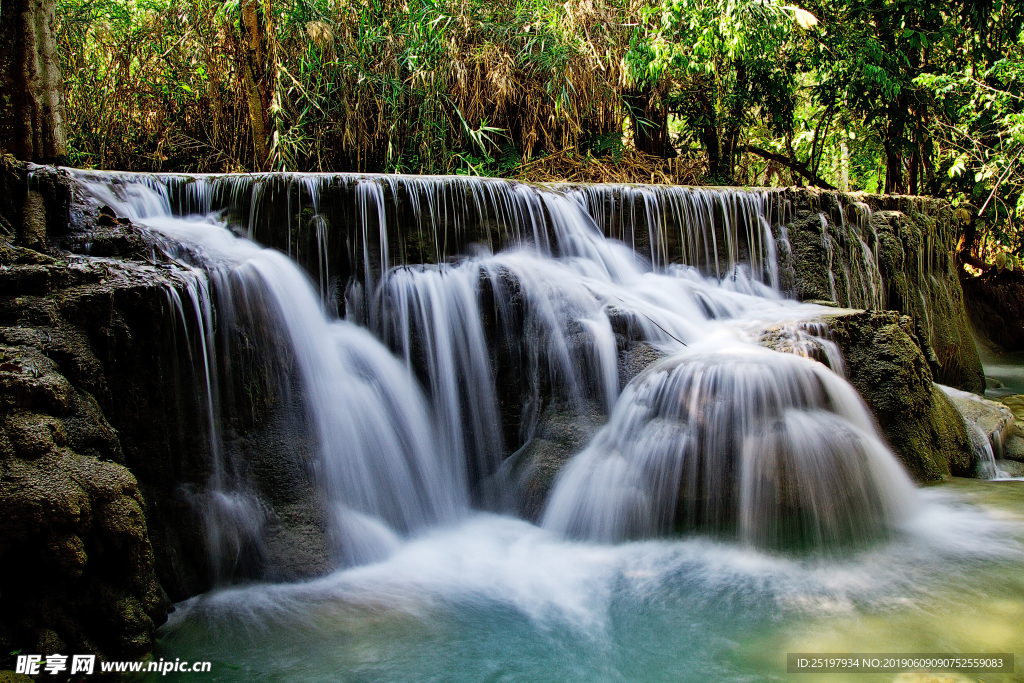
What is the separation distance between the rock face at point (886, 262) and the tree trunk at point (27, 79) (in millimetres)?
6538

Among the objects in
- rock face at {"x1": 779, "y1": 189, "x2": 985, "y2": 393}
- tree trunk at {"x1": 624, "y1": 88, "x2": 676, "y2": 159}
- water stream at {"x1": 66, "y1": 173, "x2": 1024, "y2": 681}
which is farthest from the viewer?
tree trunk at {"x1": 624, "y1": 88, "x2": 676, "y2": 159}

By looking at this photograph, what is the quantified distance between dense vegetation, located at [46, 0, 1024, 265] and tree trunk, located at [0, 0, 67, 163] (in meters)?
2.19

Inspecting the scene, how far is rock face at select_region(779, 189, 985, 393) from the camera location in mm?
6984

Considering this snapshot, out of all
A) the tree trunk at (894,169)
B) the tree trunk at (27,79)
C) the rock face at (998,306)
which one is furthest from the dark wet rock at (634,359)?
the rock face at (998,306)

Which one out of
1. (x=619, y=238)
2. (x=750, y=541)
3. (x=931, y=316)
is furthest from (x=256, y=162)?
(x=931, y=316)

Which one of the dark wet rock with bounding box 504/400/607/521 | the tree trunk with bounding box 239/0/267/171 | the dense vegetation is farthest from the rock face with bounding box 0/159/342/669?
the dense vegetation

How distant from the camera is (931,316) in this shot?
785 cm

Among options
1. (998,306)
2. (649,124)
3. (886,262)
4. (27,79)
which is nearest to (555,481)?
(27,79)

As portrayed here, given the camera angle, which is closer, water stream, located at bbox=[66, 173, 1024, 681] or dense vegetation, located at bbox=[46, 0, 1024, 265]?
water stream, located at bbox=[66, 173, 1024, 681]

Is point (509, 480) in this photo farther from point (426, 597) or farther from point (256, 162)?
point (256, 162)

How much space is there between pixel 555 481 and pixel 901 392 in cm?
241

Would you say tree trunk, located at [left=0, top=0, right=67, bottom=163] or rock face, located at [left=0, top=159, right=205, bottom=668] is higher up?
tree trunk, located at [left=0, top=0, right=67, bottom=163]

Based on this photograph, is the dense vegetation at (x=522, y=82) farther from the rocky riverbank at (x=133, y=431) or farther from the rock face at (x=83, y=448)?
the rock face at (x=83, y=448)

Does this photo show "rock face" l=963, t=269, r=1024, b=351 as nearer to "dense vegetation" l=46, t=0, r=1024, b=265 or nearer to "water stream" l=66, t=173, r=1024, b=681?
"dense vegetation" l=46, t=0, r=1024, b=265
